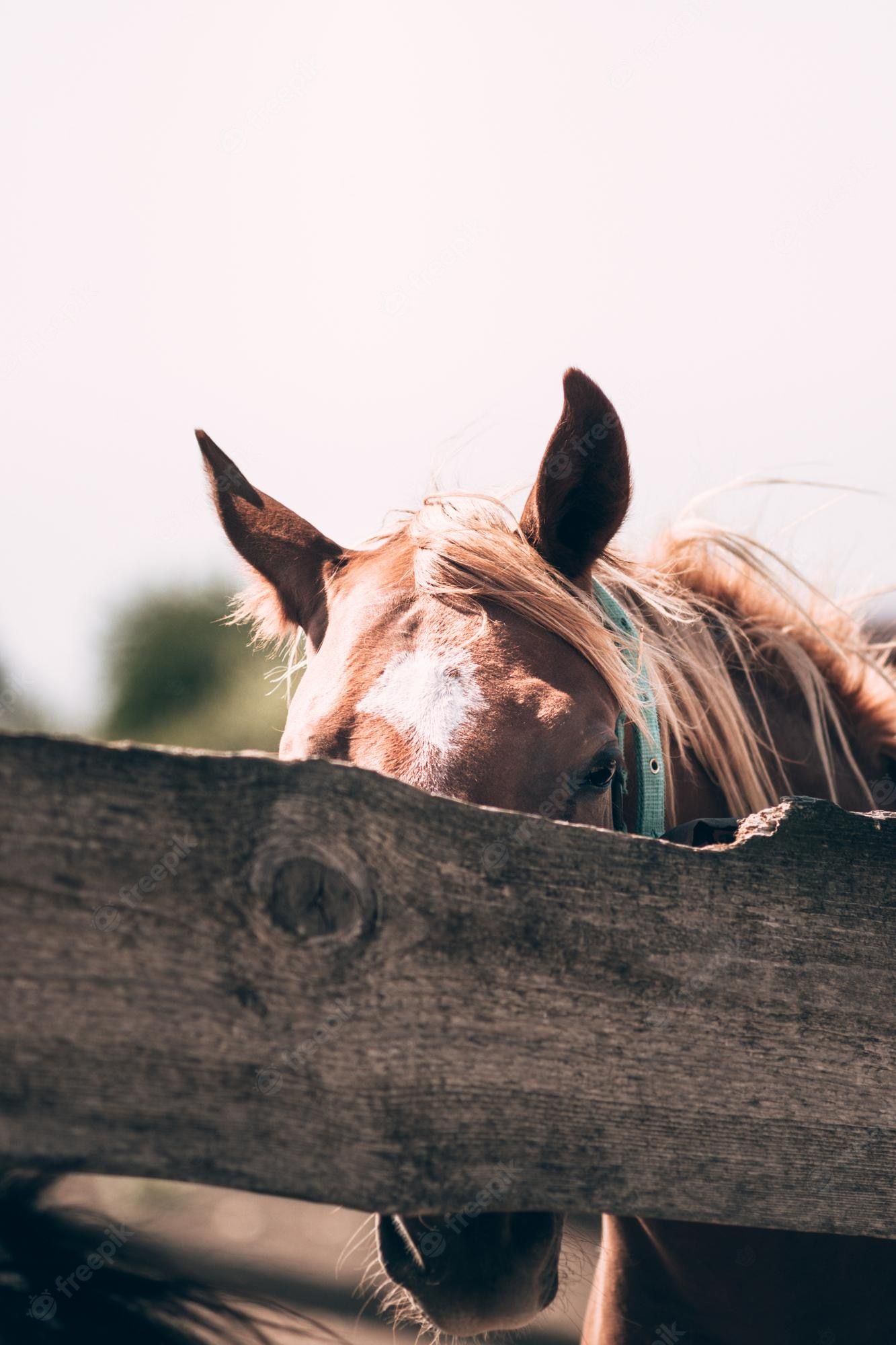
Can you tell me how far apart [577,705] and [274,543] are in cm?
91

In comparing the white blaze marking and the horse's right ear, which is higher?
the horse's right ear

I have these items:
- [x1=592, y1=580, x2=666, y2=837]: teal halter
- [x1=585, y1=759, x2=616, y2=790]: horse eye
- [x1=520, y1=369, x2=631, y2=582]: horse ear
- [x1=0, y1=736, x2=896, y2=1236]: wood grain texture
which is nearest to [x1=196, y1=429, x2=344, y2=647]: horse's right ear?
[x1=520, y1=369, x2=631, y2=582]: horse ear

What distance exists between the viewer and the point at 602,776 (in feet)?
5.07

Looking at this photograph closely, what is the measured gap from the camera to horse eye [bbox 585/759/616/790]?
1526mm

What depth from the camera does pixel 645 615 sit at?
209 cm

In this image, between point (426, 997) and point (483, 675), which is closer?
point (426, 997)

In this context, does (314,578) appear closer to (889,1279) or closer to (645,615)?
(645,615)

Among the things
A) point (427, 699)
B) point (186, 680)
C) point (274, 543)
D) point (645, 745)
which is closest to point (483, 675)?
point (427, 699)

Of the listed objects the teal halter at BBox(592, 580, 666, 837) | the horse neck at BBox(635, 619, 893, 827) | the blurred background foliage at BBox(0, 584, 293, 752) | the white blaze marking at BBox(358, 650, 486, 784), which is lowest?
the blurred background foliage at BBox(0, 584, 293, 752)

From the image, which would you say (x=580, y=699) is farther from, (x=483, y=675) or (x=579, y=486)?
(x=579, y=486)

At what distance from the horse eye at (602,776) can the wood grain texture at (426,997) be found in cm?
62

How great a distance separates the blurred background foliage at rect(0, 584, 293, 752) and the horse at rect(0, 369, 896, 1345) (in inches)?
150

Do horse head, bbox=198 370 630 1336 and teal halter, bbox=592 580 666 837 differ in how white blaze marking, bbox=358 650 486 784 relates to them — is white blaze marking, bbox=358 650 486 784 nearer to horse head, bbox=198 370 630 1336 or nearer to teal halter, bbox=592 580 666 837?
horse head, bbox=198 370 630 1336

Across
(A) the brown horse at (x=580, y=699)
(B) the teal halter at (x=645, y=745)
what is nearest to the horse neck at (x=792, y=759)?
(A) the brown horse at (x=580, y=699)
